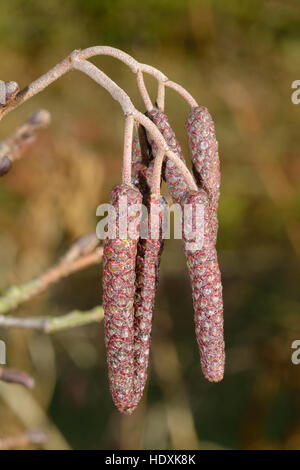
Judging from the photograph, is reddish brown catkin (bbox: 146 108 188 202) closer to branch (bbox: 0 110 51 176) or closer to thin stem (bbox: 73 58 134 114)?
thin stem (bbox: 73 58 134 114)

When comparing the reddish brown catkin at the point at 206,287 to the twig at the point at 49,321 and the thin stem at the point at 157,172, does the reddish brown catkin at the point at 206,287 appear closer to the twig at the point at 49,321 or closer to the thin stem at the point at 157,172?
the thin stem at the point at 157,172

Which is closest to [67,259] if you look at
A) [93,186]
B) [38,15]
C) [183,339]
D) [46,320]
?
[46,320]

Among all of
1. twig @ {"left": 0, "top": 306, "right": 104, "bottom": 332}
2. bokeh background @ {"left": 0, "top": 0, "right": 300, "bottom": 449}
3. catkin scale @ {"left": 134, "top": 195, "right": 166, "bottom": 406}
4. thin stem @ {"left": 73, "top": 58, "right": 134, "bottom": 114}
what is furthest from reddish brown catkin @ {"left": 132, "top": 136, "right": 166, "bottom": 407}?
bokeh background @ {"left": 0, "top": 0, "right": 300, "bottom": 449}

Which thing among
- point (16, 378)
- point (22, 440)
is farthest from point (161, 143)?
point (22, 440)

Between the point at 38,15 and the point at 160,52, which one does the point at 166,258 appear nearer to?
the point at 160,52

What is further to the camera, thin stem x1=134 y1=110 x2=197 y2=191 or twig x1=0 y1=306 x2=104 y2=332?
twig x1=0 y1=306 x2=104 y2=332

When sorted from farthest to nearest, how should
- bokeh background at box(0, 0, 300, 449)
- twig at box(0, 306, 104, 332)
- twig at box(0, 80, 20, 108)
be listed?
1. bokeh background at box(0, 0, 300, 449)
2. twig at box(0, 306, 104, 332)
3. twig at box(0, 80, 20, 108)

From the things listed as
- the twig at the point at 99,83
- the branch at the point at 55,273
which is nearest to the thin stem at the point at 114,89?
the twig at the point at 99,83
